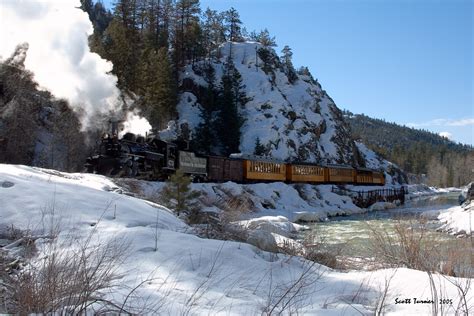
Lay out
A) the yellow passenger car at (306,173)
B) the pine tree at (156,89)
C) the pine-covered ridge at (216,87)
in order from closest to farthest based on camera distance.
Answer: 1. the yellow passenger car at (306,173)
2. the pine tree at (156,89)
3. the pine-covered ridge at (216,87)

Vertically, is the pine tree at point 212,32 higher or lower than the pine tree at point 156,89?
higher

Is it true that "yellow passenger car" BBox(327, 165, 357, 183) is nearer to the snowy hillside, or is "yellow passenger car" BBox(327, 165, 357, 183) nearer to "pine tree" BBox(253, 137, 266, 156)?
the snowy hillside

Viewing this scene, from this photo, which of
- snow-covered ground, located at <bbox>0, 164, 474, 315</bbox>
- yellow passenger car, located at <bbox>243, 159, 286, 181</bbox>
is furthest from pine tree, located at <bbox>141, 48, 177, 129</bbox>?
snow-covered ground, located at <bbox>0, 164, 474, 315</bbox>

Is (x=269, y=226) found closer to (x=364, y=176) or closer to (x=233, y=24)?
(x=364, y=176)

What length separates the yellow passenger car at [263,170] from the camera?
34.5 m

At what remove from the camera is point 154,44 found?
5819cm

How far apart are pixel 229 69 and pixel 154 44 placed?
13.2 meters

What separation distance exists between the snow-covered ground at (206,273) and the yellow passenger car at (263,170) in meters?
27.9

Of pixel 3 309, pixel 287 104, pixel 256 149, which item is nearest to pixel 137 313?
pixel 3 309

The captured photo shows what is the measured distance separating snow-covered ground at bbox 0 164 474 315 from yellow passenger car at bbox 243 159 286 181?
27.9 m

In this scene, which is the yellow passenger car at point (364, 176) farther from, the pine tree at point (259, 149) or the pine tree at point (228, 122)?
the pine tree at point (228, 122)

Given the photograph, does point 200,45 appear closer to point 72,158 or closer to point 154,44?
point 154,44

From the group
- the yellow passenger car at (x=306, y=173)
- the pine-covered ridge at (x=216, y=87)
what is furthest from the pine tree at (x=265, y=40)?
the yellow passenger car at (x=306, y=173)

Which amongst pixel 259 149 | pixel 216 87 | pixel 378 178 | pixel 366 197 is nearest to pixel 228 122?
pixel 259 149
